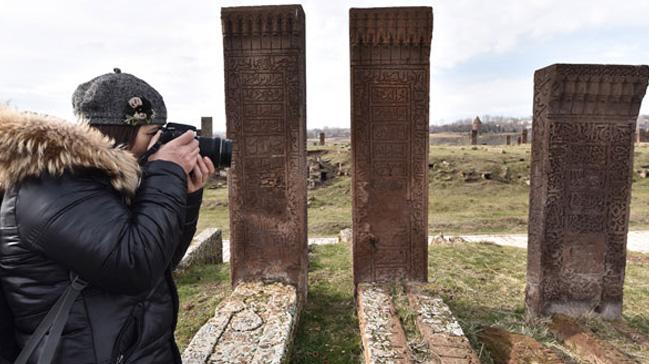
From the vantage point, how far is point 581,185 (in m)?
4.11

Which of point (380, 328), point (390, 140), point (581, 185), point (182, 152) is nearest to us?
point (182, 152)

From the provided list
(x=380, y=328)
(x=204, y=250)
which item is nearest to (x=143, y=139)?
(x=380, y=328)

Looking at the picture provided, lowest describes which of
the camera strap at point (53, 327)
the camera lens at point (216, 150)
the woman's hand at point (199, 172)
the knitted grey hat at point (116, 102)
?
the camera strap at point (53, 327)

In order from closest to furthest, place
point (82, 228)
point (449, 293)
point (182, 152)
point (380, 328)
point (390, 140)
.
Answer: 1. point (82, 228)
2. point (182, 152)
3. point (380, 328)
4. point (390, 140)
5. point (449, 293)

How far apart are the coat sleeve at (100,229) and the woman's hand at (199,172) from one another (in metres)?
0.27

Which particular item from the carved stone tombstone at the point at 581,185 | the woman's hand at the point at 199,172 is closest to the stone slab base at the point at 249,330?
the woman's hand at the point at 199,172

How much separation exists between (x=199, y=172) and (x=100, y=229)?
1.57 feet

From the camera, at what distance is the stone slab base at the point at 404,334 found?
2982 millimetres

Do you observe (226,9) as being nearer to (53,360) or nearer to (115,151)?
(115,151)

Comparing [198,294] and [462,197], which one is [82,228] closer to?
[198,294]

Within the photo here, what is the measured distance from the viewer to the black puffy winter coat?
114cm

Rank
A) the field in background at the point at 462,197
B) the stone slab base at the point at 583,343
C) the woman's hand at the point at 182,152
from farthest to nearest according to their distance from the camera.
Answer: the field in background at the point at 462,197 < the stone slab base at the point at 583,343 < the woman's hand at the point at 182,152

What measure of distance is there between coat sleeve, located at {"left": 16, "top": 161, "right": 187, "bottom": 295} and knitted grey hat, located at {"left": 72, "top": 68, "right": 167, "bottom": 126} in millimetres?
330

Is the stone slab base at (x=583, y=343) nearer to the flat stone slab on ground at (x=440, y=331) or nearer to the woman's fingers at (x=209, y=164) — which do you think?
the flat stone slab on ground at (x=440, y=331)
